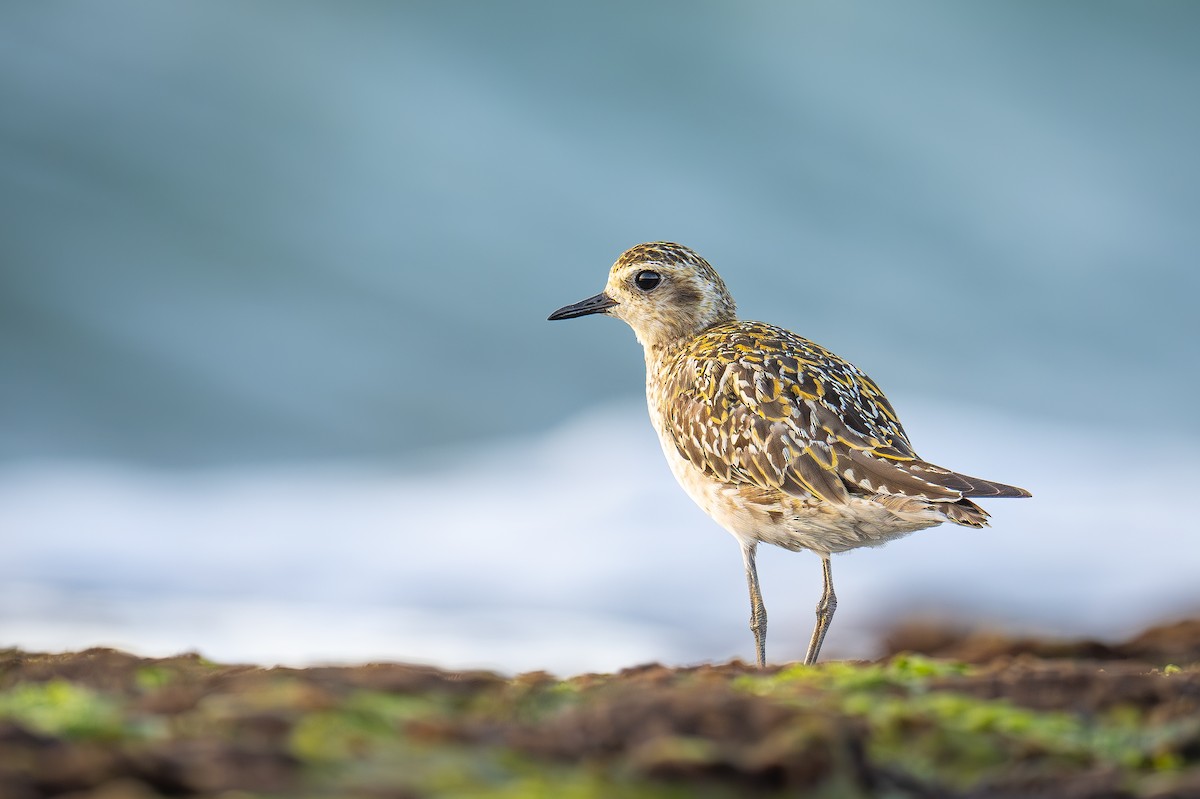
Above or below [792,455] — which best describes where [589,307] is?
above

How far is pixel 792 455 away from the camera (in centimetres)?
677

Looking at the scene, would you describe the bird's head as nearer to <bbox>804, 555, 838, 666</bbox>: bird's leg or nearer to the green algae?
<bbox>804, 555, 838, 666</bbox>: bird's leg

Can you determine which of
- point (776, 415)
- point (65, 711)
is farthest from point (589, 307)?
point (65, 711)

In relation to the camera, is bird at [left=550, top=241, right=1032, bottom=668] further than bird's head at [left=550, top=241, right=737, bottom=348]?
No

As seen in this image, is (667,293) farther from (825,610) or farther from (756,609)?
(825,610)

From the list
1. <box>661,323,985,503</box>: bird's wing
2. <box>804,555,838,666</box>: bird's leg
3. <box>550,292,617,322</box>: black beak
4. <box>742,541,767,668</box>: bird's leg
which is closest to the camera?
<box>661,323,985,503</box>: bird's wing

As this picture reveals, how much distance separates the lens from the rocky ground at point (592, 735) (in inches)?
102

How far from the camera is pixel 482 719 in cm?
345

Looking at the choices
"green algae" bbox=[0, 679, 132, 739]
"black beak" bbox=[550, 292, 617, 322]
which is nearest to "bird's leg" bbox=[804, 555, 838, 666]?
"black beak" bbox=[550, 292, 617, 322]

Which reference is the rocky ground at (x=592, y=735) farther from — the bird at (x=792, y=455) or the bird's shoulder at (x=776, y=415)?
the bird's shoulder at (x=776, y=415)

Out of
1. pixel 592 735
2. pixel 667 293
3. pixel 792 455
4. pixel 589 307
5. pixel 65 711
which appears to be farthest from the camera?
pixel 589 307

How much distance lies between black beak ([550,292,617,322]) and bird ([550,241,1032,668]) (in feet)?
2.53

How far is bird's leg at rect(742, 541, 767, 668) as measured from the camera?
714cm

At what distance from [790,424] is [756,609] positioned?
3.87ft
